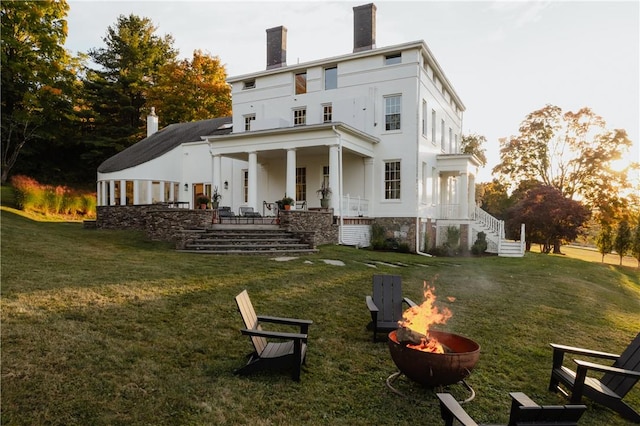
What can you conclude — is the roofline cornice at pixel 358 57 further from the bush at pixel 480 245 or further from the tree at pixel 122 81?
the tree at pixel 122 81

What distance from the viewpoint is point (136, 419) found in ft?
11.1

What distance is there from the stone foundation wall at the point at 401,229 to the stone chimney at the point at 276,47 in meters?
11.2

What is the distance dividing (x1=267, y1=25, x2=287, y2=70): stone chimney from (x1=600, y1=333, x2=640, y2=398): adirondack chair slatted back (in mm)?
21833

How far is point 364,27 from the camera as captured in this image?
2022 cm

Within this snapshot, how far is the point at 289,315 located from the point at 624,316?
735 cm

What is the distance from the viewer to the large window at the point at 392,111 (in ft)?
63.3

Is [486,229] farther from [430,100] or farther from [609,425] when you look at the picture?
[609,425]

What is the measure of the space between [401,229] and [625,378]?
48.8 feet

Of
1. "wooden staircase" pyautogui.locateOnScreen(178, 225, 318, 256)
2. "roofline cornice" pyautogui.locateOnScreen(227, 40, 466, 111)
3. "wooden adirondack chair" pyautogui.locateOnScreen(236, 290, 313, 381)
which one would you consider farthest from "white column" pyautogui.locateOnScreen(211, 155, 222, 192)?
"wooden adirondack chair" pyautogui.locateOnScreen(236, 290, 313, 381)

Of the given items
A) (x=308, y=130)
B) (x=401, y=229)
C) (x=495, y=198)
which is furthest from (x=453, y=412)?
(x=495, y=198)

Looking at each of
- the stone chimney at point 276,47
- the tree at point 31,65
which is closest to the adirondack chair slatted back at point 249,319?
the stone chimney at point 276,47

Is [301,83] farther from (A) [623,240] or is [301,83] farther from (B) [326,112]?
(A) [623,240]

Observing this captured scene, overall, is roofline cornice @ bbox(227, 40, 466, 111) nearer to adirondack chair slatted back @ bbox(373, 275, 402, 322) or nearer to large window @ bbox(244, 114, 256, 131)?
large window @ bbox(244, 114, 256, 131)

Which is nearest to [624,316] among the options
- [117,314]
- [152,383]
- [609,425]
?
[609,425]
